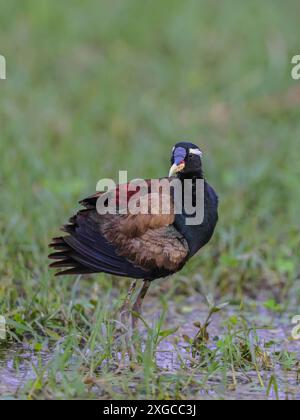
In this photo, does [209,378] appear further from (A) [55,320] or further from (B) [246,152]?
(B) [246,152]

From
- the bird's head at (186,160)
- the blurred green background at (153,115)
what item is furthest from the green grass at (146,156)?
the bird's head at (186,160)

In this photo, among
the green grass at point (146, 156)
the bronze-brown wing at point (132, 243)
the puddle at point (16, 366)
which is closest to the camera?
the puddle at point (16, 366)

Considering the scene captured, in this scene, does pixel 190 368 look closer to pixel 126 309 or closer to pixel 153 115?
pixel 126 309

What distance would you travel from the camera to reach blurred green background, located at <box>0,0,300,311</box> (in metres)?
6.36

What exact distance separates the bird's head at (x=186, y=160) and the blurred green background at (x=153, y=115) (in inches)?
41.4

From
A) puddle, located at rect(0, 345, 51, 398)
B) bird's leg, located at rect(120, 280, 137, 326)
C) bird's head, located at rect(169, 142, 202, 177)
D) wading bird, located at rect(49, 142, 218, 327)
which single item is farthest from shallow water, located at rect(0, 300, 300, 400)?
bird's head, located at rect(169, 142, 202, 177)

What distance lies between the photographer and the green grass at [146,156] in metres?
4.60

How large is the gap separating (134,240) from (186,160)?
0.53 metres

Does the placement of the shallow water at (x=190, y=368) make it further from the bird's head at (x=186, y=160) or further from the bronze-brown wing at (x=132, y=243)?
the bird's head at (x=186, y=160)

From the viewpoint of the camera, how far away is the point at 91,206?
16.1ft

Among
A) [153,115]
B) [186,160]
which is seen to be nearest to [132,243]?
[186,160]

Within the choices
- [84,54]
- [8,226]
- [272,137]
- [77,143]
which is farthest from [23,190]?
[84,54]

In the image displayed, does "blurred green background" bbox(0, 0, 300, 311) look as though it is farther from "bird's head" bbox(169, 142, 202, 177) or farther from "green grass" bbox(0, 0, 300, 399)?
"bird's head" bbox(169, 142, 202, 177)

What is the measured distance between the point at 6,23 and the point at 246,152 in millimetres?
3536
